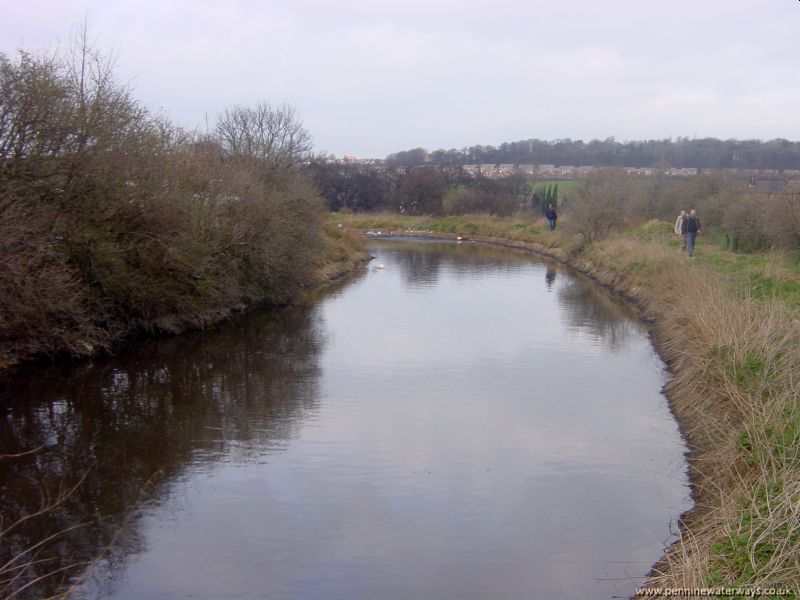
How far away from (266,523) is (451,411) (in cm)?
453

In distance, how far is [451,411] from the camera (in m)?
12.3

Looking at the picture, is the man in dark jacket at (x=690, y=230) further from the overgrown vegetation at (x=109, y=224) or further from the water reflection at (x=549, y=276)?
the overgrown vegetation at (x=109, y=224)

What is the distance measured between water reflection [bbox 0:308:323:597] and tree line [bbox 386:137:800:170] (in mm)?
44549

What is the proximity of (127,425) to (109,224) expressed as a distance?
5.65m

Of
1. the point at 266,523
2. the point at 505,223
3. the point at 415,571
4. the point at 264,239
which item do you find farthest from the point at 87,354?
the point at 505,223

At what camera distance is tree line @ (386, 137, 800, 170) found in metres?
56.2

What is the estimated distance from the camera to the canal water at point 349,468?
7398 mm

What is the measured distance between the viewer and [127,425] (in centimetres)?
1153

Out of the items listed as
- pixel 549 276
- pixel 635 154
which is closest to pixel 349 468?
pixel 549 276

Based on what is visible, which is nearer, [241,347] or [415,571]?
[415,571]

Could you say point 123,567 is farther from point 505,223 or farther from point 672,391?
point 505,223

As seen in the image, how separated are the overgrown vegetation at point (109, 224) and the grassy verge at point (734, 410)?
32.2ft

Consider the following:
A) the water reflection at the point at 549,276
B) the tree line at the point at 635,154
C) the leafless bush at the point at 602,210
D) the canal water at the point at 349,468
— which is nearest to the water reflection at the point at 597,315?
the canal water at the point at 349,468

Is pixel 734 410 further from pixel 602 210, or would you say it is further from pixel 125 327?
pixel 602 210
